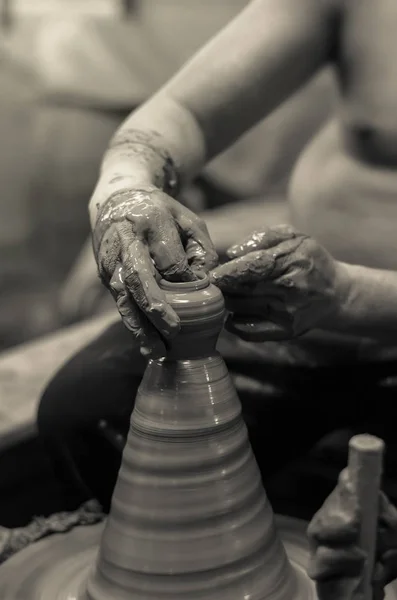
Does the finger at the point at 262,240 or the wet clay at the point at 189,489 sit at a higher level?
the finger at the point at 262,240

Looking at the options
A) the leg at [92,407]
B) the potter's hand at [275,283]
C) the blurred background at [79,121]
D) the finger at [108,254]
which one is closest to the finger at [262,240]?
the potter's hand at [275,283]

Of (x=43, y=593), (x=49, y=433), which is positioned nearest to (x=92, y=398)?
(x=49, y=433)

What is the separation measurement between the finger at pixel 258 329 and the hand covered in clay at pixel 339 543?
228mm

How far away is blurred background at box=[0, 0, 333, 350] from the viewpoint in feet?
6.95

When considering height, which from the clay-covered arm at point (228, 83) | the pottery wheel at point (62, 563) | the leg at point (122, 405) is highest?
the clay-covered arm at point (228, 83)

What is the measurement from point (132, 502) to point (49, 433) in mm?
272

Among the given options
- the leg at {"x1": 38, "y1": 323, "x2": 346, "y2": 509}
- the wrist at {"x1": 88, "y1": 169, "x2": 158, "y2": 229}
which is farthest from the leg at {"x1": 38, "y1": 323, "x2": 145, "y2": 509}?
the wrist at {"x1": 88, "y1": 169, "x2": 158, "y2": 229}

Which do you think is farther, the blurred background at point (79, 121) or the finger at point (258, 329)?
the blurred background at point (79, 121)

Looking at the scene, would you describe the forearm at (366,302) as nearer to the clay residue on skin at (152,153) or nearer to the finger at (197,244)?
the finger at (197,244)

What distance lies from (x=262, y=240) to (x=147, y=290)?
0.45 feet

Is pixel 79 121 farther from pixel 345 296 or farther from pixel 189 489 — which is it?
pixel 189 489

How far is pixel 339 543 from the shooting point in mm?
556

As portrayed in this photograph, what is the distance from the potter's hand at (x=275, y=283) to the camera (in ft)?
2.43

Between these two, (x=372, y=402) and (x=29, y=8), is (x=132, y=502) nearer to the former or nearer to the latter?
(x=372, y=402)
